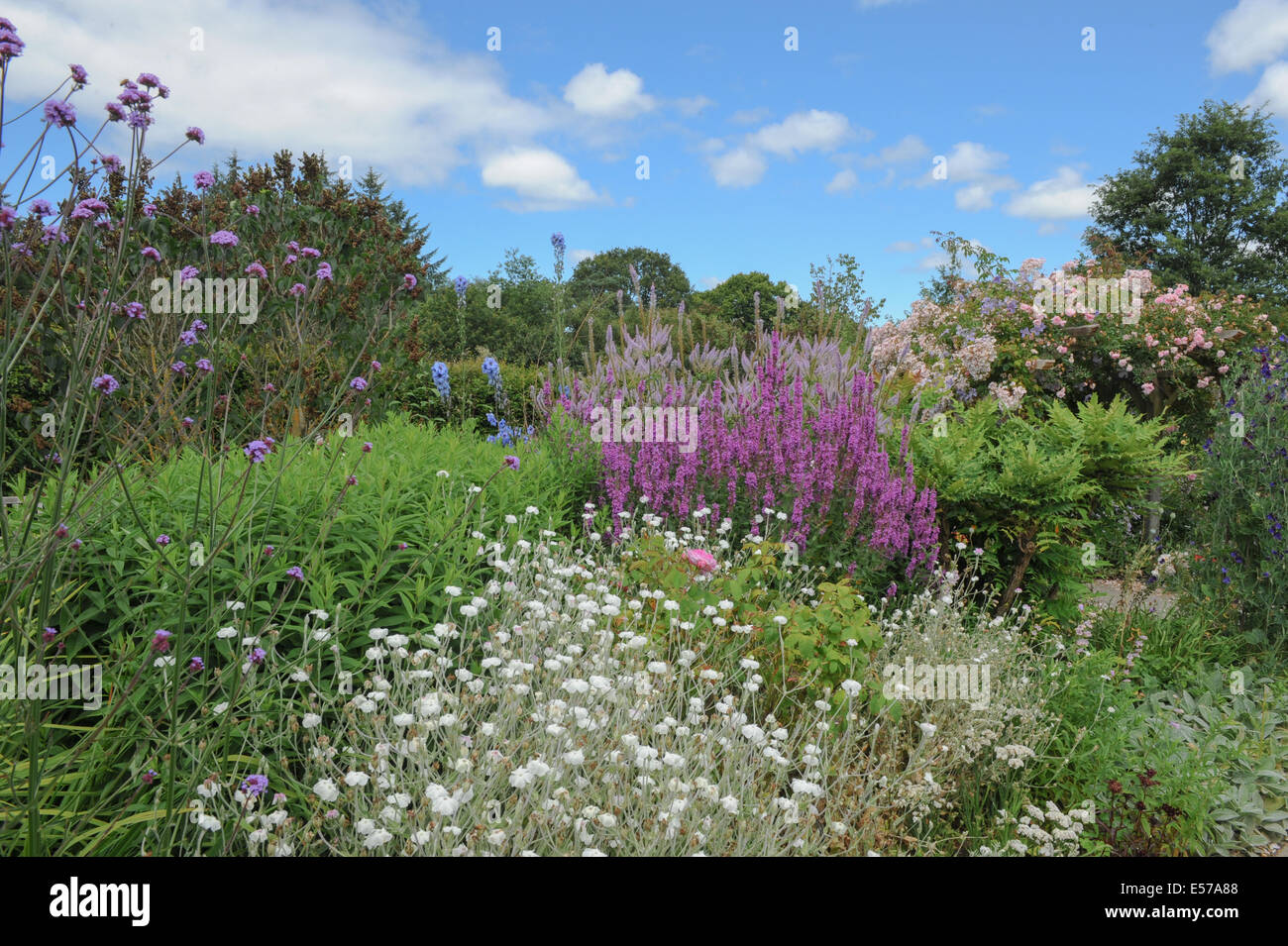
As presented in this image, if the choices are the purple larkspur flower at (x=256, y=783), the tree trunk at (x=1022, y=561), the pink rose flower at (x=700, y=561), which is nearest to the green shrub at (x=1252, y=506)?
the tree trunk at (x=1022, y=561)

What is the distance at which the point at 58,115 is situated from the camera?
7.31 feet

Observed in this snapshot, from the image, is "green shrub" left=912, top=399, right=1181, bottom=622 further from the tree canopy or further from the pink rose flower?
the tree canopy

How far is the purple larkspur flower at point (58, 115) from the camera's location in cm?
222

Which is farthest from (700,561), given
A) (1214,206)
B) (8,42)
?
(1214,206)

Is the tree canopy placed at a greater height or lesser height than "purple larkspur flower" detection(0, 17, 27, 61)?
greater

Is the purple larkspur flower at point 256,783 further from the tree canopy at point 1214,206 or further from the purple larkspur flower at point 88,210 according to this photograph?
the tree canopy at point 1214,206

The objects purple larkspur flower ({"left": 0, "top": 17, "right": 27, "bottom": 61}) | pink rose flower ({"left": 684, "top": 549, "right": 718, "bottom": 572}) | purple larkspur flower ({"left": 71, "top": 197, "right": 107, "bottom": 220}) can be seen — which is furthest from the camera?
pink rose flower ({"left": 684, "top": 549, "right": 718, "bottom": 572})

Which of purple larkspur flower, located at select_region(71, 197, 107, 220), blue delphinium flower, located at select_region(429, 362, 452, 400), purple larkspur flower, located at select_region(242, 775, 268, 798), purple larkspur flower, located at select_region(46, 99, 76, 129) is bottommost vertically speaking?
purple larkspur flower, located at select_region(242, 775, 268, 798)

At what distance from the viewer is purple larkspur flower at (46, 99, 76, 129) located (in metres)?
2.22

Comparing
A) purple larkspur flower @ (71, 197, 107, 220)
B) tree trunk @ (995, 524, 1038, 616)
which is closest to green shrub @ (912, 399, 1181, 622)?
tree trunk @ (995, 524, 1038, 616)

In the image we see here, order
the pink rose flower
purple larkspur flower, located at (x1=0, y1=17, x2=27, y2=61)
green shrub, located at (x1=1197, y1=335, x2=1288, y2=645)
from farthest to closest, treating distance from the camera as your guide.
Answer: green shrub, located at (x1=1197, y1=335, x2=1288, y2=645), the pink rose flower, purple larkspur flower, located at (x1=0, y1=17, x2=27, y2=61)

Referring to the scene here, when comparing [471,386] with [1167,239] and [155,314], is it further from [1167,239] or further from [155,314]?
[1167,239]

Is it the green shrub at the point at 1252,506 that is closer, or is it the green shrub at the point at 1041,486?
the green shrub at the point at 1041,486
